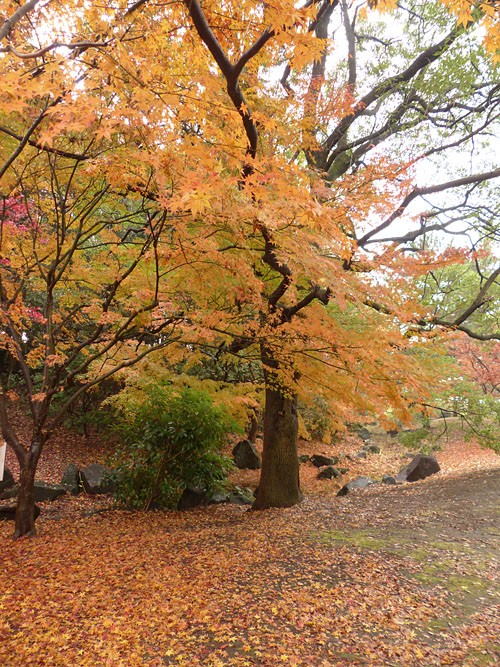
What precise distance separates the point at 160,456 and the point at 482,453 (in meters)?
15.6

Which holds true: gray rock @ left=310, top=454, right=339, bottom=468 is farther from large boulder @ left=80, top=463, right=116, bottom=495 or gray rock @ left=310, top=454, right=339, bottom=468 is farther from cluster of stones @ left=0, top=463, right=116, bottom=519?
large boulder @ left=80, top=463, right=116, bottom=495

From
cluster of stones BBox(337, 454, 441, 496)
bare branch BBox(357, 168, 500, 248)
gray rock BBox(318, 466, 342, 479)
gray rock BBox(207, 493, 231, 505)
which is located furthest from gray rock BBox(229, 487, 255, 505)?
bare branch BBox(357, 168, 500, 248)

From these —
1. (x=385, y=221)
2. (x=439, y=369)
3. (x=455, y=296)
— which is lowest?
(x=439, y=369)

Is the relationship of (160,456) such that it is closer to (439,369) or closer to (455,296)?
(439,369)

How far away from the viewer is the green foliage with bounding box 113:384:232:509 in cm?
850

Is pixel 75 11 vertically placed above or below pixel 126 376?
above

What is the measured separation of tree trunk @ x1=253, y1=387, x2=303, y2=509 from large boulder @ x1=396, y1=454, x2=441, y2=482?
19.3ft

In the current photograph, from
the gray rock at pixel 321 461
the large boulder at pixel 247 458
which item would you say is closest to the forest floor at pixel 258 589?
the large boulder at pixel 247 458

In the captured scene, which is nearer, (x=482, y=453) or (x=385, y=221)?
(x=385, y=221)

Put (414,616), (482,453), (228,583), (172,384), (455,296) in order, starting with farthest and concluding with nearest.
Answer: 1. (482,453)
2. (455,296)
3. (172,384)
4. (228,583)
5. (414,616)

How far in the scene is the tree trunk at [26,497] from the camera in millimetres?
6035

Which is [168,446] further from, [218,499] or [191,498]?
[218,499]

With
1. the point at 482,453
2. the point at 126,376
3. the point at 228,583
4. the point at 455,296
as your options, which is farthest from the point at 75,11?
the point at 482,453

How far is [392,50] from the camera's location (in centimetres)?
834
